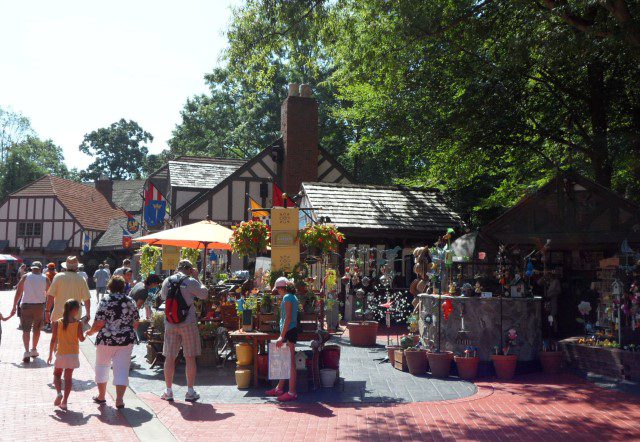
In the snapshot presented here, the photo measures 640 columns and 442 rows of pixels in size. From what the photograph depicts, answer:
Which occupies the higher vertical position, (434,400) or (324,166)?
(324,166)

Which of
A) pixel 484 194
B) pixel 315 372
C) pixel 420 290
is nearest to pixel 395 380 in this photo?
pixel 315 372

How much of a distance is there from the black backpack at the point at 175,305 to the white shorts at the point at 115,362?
69 cm

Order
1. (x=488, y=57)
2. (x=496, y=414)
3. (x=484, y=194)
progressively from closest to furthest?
(x=496, y=414), (x=488, y=57), (x=484, y=194)

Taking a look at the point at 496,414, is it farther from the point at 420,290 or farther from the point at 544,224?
the point at 544,224

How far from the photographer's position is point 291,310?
923 cm

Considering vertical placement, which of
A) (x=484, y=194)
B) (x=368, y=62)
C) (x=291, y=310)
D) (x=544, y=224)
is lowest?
(x=291, y=310)

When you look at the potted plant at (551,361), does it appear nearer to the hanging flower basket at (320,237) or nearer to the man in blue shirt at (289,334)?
the hanging flower basket at (320,237)

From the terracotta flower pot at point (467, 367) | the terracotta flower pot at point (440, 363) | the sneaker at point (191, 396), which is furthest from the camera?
the terracotta flower pot at point (440, 363)

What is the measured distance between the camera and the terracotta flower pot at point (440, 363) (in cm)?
1100

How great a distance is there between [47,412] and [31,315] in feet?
16.4

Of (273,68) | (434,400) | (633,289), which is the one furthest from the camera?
(273,68)

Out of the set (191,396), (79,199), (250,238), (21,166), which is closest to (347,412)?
(191,396)

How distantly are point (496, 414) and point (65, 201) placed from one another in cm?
4728

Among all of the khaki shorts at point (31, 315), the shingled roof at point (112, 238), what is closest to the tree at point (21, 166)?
the shingled roof at point (112, 238)
